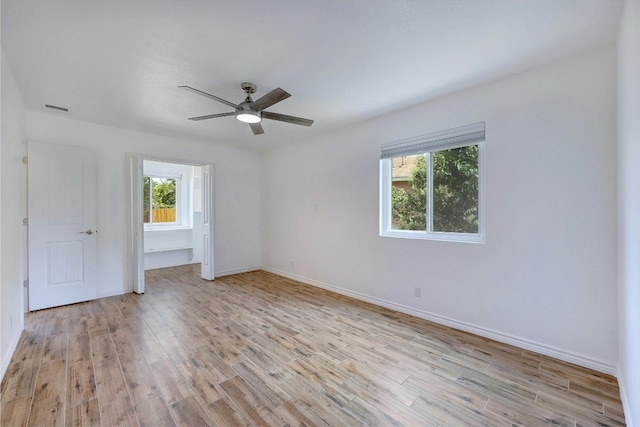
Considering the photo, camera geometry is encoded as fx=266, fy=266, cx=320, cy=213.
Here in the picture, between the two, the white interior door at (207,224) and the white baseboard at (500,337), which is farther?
the white interior door at (207,224)

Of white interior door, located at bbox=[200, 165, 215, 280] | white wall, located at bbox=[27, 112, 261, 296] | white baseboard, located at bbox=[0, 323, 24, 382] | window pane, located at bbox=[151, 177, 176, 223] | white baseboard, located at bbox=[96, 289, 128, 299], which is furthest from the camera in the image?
window pane, located at bbox=[151, 177, 176, 223]

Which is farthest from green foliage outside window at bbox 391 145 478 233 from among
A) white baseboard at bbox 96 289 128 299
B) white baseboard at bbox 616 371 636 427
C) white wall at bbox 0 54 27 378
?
white baseboard at bbox 96 289 128 299

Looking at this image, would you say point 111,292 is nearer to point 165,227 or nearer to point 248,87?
point 165,227

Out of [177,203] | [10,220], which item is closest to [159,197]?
[177,203]

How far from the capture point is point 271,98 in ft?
7.80

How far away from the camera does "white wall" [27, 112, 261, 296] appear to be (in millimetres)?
3762

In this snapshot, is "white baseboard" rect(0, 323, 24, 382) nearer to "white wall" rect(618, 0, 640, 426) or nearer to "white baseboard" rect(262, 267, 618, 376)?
"white baseboard" rect(262, 267, 618, 376)

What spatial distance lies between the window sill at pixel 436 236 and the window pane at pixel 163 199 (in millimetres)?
5389

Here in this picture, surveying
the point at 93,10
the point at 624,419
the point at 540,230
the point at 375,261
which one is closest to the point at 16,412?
the point at 93,10

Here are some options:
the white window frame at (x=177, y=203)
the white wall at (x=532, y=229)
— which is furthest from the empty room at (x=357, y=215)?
the white window frame at (x=177, y=203)

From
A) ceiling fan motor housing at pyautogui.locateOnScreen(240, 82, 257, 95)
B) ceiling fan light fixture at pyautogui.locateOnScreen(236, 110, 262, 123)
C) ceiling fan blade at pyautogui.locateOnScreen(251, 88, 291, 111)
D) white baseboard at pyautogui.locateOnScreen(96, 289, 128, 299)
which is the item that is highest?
ceiling fan motor housing at pyautogui.locateOnScreen(240, 82, 257, 95)

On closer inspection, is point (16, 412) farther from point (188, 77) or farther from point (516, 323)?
point (516, 323)

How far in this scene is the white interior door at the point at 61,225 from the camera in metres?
3.36

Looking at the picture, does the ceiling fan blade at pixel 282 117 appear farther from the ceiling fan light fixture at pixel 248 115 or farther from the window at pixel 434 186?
the window at pixel 434 186
